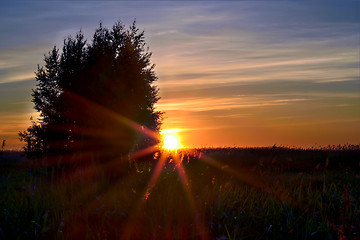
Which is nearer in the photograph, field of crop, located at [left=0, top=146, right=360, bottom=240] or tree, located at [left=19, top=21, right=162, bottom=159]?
field of crop, located at [left=0, top=146, right=360, bottom=240]

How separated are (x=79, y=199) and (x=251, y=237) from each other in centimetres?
346

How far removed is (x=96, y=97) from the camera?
23.9 metres

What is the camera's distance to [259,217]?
19.0 ft

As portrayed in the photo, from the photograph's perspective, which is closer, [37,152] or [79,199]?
[79,199]

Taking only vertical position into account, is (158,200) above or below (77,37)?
below

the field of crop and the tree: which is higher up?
the tree

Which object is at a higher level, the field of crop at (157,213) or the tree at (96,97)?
the tree at (96,97)

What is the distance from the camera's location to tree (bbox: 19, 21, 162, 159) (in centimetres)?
2378

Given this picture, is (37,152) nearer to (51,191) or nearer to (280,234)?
(51,191)

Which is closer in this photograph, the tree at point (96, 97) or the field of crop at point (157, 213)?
the field of crop at point (157, 213)

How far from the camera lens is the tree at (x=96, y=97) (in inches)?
936

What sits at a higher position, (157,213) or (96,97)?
(96,97)

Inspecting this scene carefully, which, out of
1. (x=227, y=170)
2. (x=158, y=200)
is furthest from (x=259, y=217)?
(x=227, y=170)

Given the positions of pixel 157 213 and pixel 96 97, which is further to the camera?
pixel 96 97
